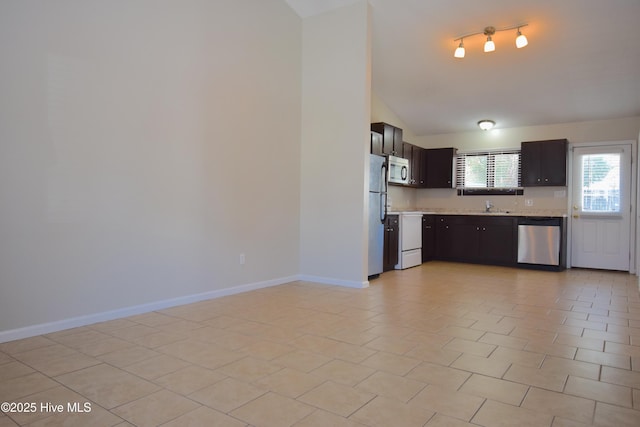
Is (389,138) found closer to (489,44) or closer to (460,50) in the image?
(460,50)

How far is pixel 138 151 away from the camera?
3.73m

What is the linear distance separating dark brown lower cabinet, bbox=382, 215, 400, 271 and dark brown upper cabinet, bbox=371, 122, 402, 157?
1076mm

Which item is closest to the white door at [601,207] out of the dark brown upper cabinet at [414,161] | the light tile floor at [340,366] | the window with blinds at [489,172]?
the window with blinds at [489,172]

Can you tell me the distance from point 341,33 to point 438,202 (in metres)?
4.33

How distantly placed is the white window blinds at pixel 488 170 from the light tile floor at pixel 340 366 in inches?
141

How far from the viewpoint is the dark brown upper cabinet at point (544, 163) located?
22.9 feet

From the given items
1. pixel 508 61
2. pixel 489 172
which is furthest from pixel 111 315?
pixel 489 172

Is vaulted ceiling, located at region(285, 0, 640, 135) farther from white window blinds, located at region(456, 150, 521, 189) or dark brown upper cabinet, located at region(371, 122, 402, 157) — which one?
dark brown upper cabinet, located at region(371, 122, 402, 157)

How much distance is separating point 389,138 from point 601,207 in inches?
145

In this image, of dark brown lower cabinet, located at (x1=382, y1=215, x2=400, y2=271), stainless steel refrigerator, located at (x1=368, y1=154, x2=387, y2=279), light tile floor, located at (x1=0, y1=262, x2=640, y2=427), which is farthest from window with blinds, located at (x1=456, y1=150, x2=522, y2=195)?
light tile floor, located at (x1=0, y1=262, x2=640, y2=427)

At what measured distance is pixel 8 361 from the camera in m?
2.63

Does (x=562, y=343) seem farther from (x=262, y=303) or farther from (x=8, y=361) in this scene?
(x=8, y=361)

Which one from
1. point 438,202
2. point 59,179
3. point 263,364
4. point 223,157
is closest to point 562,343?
point 263,364

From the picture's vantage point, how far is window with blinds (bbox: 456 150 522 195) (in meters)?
7.59
